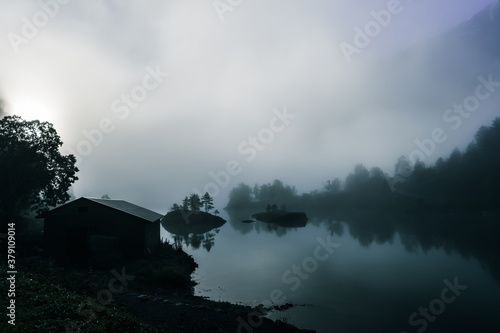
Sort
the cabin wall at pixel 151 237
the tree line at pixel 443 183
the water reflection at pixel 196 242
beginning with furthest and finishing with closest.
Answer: the tree line at pixel 443 183 < the water reflection at pixel 196 242 < the cabin wall at pixel 151 237

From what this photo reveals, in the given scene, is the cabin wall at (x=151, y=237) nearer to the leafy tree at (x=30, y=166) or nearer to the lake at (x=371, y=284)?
the lake at (x=371, y=284)

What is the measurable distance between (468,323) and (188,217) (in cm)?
10883

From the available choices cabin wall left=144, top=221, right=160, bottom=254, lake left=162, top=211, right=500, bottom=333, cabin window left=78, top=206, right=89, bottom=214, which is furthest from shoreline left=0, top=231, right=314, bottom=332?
cabin window left=78, top=206, right=89, bottom=214

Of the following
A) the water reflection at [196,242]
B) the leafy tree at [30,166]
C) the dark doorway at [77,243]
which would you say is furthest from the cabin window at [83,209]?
the water reflection at [196,242]

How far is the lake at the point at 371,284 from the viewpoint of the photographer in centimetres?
1853

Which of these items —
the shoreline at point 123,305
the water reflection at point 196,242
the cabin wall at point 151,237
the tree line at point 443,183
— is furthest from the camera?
the tree line at point 443,183

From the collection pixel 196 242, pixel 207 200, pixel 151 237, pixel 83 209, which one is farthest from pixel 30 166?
pixel 207 200

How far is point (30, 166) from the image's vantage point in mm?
40969

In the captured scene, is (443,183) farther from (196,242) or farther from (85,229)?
(85,229)

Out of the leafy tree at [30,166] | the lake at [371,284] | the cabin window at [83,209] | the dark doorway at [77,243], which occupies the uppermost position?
the leafy tree at [30,166]

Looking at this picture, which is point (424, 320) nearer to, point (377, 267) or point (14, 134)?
point (377, 267)

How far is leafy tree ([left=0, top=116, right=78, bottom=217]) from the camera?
39.4m

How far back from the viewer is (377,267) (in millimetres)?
32938

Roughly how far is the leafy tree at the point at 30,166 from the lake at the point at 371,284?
26015mm
